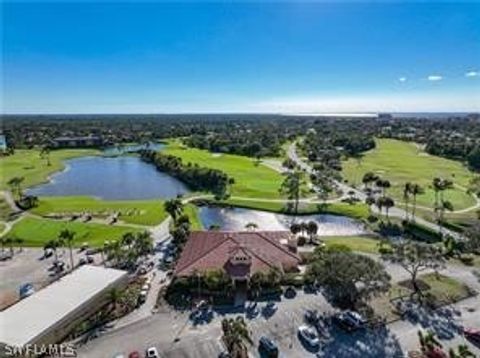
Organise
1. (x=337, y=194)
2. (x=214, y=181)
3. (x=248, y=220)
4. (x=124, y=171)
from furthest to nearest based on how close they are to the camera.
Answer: (x=124, y=171), (x=214, y=181), (x=337, y=194), (x=248, y=220)

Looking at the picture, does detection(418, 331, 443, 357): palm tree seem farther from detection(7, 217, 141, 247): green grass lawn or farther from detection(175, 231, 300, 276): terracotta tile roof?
detection(7, 217, 141, 247): green grass lawn

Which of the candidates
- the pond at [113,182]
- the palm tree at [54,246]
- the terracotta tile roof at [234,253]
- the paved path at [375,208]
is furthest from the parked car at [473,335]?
the pond at [113,182]

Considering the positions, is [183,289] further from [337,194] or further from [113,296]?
[337,194]

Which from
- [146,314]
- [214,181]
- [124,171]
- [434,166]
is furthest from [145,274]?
[434,166]

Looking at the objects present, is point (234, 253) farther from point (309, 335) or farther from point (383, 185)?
point (383, 185)

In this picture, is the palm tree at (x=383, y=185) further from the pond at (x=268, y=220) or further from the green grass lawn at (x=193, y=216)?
the green grass lawn at (x=193, y=216)

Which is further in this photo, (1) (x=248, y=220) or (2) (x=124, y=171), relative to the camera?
(2) (x=124, y=171)

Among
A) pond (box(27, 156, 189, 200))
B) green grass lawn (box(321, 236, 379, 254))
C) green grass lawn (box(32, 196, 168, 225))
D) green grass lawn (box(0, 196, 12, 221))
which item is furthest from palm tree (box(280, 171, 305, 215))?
green grass lawn (box(0, 196, 12, 221))
